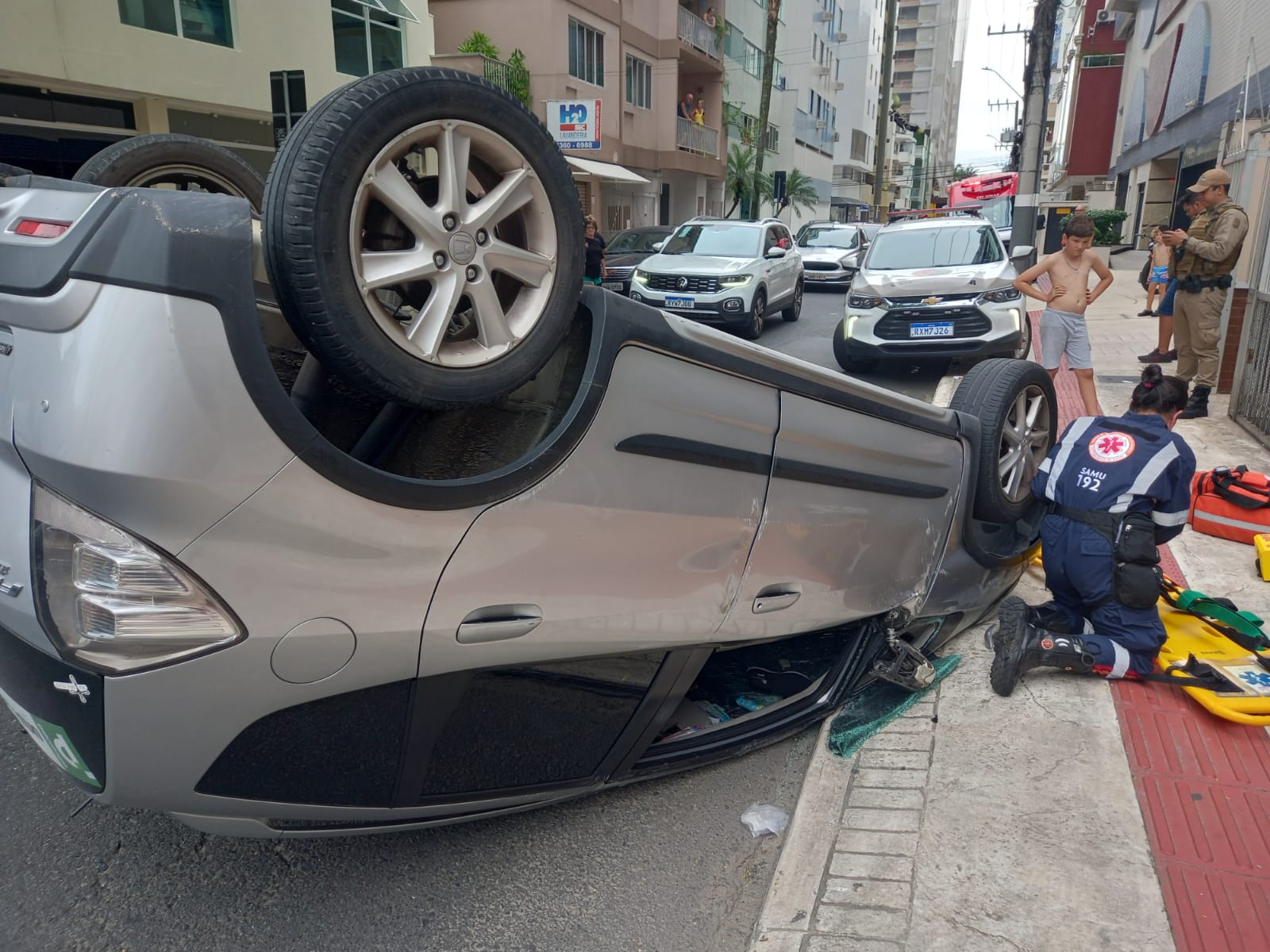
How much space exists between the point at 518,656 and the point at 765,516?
33.8 inches

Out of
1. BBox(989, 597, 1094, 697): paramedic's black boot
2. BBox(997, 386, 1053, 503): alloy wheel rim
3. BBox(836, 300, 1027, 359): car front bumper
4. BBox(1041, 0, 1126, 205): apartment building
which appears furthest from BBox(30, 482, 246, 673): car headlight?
BBox(1041, 0, 1126, 205): apartment building

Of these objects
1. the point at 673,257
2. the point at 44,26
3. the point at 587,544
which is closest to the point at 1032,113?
the point at 673,257

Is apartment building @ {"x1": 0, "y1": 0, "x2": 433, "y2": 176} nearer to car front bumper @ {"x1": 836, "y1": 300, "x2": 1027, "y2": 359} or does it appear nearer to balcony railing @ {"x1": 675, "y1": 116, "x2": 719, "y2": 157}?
car front bumper @ {"x1": 836, "y1": 300, "x2": 1027, "y2": 359}

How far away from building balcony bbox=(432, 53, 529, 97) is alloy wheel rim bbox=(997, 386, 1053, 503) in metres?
24.4

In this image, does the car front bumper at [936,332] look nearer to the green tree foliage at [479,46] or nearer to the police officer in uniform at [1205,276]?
the police officer in uniform at [1205,276]

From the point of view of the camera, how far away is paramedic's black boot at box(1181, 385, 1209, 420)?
24.7ft

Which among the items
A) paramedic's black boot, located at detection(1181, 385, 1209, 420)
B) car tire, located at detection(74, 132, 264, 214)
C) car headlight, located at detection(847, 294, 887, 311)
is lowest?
paramedic's black boot, located at detection(1181, 385, 1209, 420)

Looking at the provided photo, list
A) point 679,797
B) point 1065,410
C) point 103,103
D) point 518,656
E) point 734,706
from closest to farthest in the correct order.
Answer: point 518,656 → point 679,797 → point 734,706 → point 1065,410 → point 103,103

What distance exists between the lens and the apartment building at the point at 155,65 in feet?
44.6

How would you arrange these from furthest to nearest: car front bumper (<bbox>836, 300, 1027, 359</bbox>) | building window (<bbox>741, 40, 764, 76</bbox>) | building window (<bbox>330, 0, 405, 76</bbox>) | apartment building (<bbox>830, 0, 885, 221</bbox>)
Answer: apartment building (<bbox>830, 0, 885, 221</bbox>) → building window (<bbox>741, 40, 764, 76</bbox>) → building window (<bbox>330, 0, 405, 76</bbox>) → car front bumper (<bbox>836, 300, 1027, 359</bbox>)

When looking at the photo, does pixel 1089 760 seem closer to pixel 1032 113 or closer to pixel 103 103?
pixel 1032 113

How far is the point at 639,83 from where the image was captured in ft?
112

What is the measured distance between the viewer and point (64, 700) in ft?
6.09

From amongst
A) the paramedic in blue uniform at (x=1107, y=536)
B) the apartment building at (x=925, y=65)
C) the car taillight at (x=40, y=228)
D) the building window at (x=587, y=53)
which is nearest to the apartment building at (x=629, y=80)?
the building window at (x=587, y=53)
